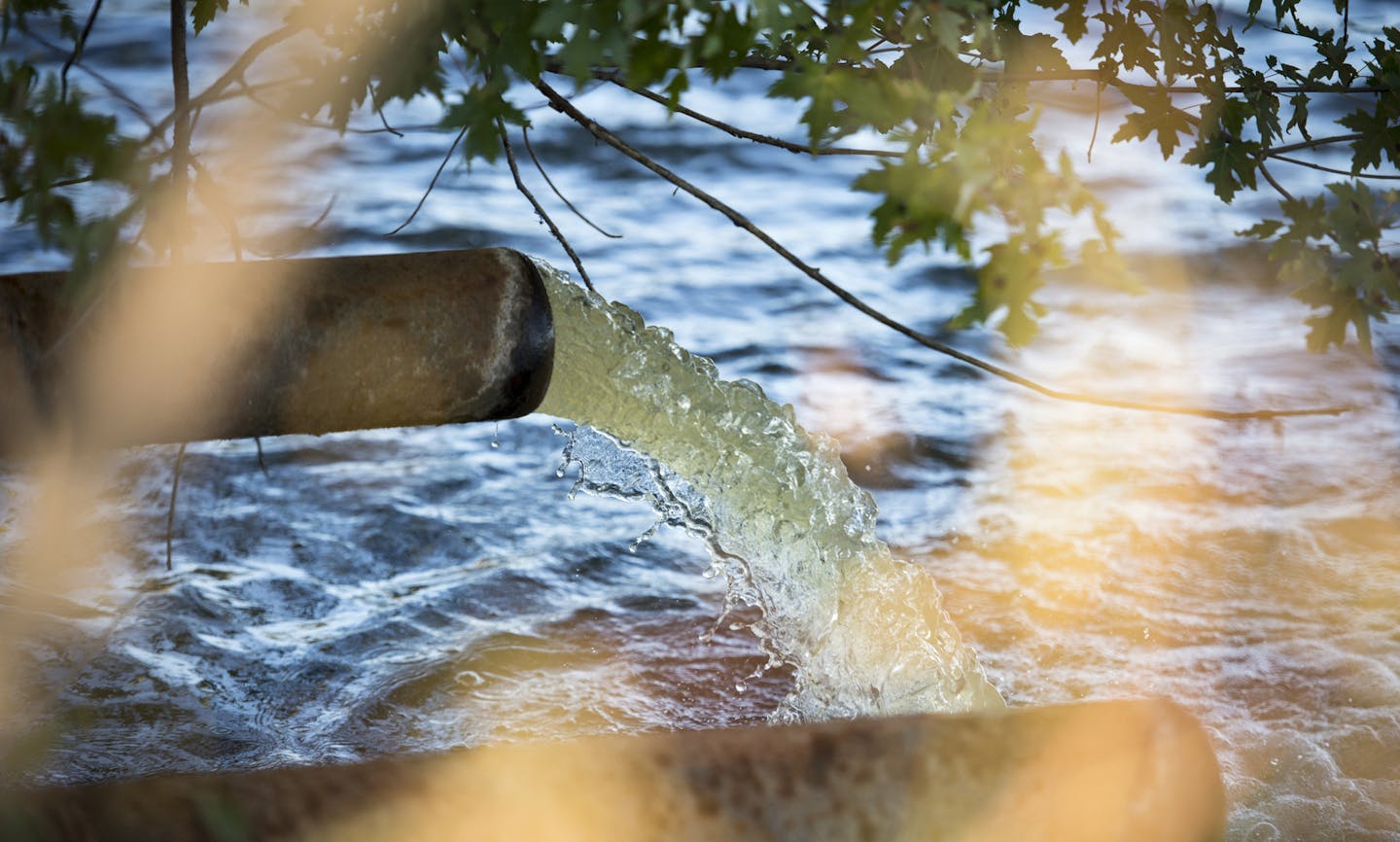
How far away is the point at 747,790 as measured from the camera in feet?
4.29

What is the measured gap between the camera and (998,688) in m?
3.48

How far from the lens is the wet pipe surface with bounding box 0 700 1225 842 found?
1185 mm

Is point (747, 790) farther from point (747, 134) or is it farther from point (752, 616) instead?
point (752, 616)

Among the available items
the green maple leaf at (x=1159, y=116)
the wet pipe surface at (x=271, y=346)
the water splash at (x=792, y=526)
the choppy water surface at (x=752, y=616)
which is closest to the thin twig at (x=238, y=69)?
the wet pipe surface at (x=271, y=346)

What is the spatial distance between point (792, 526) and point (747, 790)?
194 cm

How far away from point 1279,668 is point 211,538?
2.91 meters

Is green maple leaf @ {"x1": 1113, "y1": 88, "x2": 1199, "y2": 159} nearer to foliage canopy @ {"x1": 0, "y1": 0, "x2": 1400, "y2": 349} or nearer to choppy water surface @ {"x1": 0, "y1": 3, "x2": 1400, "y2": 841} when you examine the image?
foliage canopy @ {"x1": 0, "y1": 0, "x2": 1400, "y2": 349}

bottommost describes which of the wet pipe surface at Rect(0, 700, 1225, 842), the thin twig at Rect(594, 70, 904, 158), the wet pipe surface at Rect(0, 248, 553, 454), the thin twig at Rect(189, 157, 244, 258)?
the wet pipe surface at Rect(0, 700, 1225, 842)

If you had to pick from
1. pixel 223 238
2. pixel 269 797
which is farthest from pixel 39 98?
pixel 223 238

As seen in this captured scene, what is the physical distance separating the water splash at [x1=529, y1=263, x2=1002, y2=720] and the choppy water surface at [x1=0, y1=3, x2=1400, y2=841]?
29 cm

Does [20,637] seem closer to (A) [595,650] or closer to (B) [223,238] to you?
(A) [595,650]

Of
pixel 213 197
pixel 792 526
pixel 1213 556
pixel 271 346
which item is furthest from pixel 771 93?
pixel 1213 556

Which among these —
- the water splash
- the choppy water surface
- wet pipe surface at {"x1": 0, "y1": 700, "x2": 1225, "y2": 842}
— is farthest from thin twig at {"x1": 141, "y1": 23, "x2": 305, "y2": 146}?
wet pipe surface at {"x1": 0, "y1": 700, "x2": 1225, "y2": 842}

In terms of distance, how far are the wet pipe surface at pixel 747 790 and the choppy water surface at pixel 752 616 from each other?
5.74ft
